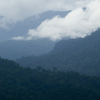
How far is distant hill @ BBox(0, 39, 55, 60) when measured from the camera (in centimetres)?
10849

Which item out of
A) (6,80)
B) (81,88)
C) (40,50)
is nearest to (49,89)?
(81,88)

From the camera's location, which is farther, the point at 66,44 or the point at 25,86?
the point at 66,44

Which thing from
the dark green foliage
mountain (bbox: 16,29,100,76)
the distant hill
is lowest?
the dark green foliage

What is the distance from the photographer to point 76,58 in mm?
71000

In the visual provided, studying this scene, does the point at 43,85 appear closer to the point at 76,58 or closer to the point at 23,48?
the point at 76,58

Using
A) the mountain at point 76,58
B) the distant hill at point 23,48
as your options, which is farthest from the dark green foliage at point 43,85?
the distant hill at point 23,48

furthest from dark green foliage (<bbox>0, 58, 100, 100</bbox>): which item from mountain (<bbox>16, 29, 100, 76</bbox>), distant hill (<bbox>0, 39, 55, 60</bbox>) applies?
distant hill (<bbox>0, 39, 55, 60</bbox>)

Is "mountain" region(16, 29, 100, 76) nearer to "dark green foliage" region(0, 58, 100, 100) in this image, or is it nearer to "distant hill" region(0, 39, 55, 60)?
"dark green foliage" region(0, 58, 100, 100)

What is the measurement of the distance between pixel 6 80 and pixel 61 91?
912 cm

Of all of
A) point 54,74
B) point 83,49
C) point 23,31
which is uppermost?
point 23,31

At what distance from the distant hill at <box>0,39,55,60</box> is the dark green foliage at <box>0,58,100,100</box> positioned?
6563 cm

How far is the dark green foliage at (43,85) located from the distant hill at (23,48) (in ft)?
215

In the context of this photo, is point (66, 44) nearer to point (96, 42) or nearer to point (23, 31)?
point (96, 42)

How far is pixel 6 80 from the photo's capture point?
3466cm
